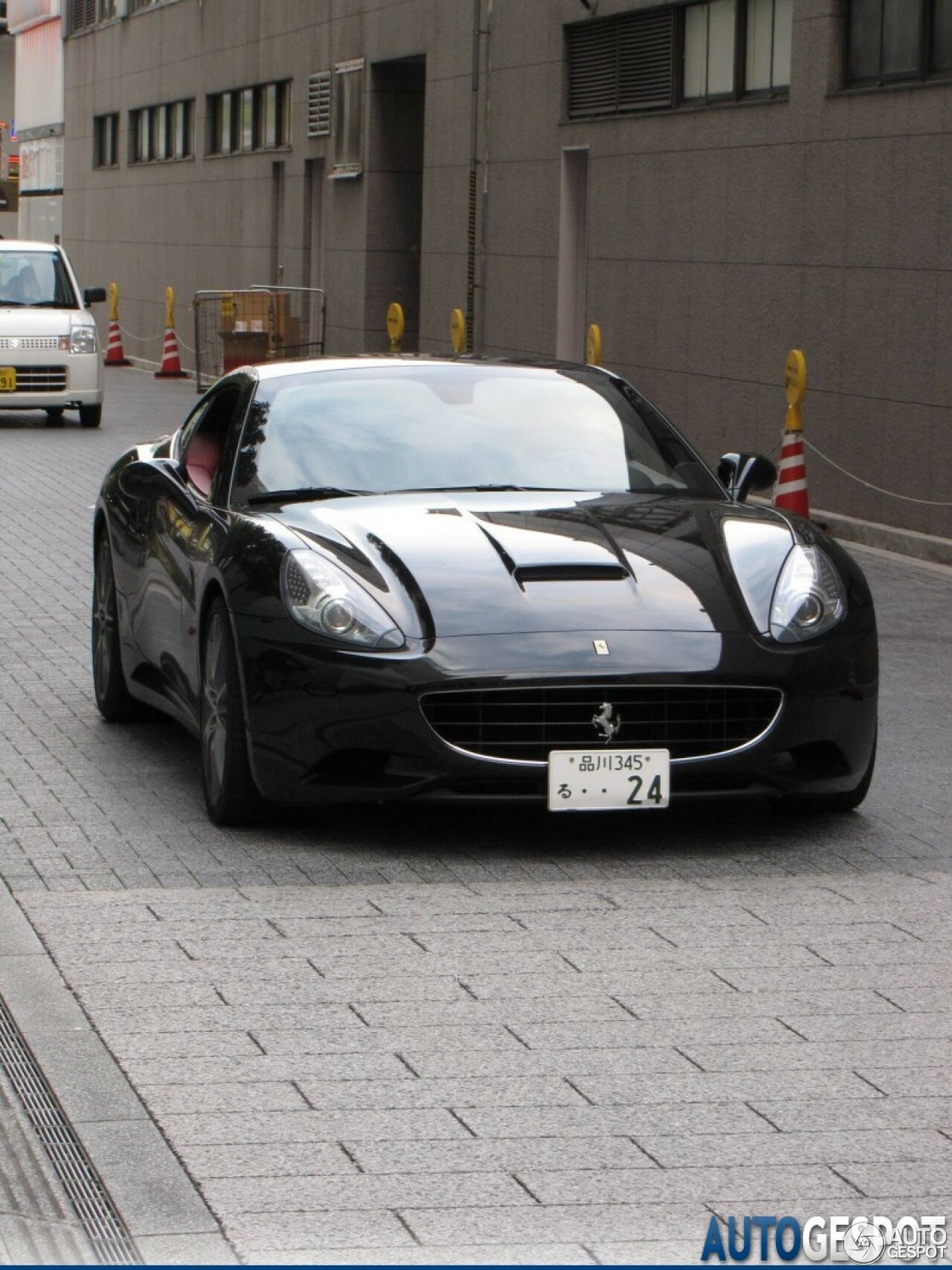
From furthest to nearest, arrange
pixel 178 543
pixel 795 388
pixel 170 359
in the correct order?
pixel 170 359 < pixel 795 388 < pixel 178 543

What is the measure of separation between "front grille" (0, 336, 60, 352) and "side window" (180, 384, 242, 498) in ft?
52.9

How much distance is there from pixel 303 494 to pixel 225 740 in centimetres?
98

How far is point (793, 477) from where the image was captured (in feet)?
49.0

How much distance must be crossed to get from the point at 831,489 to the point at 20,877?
10.8m

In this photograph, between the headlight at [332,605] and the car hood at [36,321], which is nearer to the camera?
the headlight at [332,605]

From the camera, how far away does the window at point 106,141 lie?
146 feet

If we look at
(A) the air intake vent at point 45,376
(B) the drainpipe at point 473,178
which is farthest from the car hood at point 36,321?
(B) the drainpipe at point 473,178

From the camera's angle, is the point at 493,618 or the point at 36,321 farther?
the point at 36,321

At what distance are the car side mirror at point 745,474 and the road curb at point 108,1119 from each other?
10.3 ft

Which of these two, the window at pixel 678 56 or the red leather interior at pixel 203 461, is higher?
the window at pixel 678 56

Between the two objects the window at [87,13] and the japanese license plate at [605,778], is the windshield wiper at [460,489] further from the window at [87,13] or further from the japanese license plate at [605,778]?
the window at [87,13]

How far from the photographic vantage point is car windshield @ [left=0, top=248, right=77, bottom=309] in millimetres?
24859

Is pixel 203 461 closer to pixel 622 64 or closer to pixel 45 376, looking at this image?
pixel 622 64

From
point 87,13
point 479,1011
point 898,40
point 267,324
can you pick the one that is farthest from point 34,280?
point 87,13
